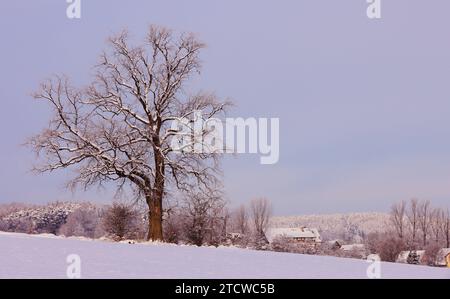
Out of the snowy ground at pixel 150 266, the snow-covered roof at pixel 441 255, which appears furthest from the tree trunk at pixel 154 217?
the snow-covered roof at pixel 441 255

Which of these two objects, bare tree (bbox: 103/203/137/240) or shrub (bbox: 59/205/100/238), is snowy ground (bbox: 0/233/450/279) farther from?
shrub (bbox: 59/205/100/238)

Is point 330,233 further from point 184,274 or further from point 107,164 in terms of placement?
point 184,274

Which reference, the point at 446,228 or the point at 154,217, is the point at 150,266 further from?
the point at 446,228

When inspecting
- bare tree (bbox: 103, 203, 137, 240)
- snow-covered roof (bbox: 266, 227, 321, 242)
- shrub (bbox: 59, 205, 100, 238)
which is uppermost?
bare tree (bbox: 103, 203, 137, 240)

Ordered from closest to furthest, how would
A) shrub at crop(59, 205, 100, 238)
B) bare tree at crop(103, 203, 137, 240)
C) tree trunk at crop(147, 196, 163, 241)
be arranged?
tree trunk at crop(147, 196, 163, 241)
bare tree at crop(103, 203, 137, 240)
shrub at crop(59, 205, 100, 238)

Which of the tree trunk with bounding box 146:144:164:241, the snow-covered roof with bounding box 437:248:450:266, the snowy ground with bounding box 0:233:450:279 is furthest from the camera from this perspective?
the snow-covered roof with bounding box 437:248:450:266

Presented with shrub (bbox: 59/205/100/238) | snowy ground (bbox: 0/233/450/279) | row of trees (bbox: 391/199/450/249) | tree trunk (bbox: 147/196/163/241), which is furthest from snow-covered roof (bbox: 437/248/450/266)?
snowy ground (bbox: 0/233/450/279)

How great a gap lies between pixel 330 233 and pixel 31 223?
104587mm

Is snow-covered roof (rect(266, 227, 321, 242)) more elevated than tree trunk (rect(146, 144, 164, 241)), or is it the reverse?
tree trunk (rect(146, 144, 164, 241))

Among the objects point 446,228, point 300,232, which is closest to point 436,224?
point 446,228

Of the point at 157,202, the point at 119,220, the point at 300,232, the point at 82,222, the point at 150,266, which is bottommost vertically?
the point at 300,232

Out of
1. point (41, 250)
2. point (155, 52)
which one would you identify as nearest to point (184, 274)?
point (41, 250)

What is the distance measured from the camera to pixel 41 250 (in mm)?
13969
